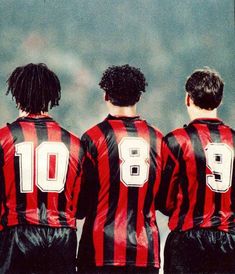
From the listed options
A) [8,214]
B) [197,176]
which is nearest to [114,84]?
[197,176]

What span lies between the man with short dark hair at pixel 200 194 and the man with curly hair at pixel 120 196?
125mm

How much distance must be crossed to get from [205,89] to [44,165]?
1.33 m

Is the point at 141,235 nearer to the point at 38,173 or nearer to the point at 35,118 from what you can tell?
the point at 38,173

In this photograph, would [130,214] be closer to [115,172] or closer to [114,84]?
[115,172]

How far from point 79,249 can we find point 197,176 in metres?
1.00

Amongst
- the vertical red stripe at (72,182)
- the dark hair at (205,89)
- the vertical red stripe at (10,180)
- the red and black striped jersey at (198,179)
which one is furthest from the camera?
the dark hair at (205,89)

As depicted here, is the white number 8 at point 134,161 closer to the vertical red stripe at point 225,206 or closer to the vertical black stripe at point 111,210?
the vertical black stripe at point 111,210

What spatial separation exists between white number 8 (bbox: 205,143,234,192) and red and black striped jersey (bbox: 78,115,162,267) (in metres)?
0.38

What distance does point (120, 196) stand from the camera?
4902 millimetres

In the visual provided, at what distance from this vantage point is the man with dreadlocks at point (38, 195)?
188 inches

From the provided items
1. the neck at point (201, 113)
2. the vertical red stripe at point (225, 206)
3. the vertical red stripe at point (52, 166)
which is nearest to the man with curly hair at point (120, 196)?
the vertical red stripe at point (52, 166)

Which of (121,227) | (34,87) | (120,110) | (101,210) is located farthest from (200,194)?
(34,87)

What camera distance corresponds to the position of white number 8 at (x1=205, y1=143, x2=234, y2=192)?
5031mm

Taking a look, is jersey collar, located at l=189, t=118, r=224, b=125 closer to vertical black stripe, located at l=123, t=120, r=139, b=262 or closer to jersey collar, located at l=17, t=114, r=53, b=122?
vertical black stripe, located at l=123, t=120, r=139, b=262
